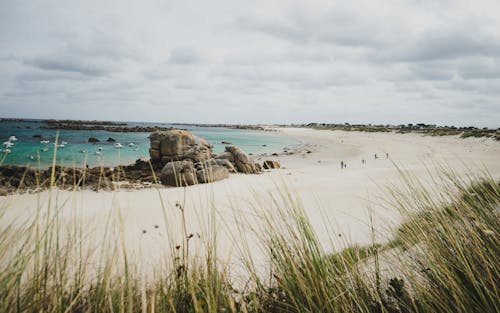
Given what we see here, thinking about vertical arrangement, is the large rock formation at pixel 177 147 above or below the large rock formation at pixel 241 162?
above

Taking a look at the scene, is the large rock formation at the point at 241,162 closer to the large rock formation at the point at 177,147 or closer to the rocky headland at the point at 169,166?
the rocky headland at the point at 169,166

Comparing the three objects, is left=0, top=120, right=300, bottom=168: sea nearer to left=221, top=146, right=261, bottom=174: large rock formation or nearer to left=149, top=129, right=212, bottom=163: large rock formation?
left=149, top=129, right=212, bottom=163: large rock formation

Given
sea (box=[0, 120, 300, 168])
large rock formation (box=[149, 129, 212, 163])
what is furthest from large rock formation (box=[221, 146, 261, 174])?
sea (box=[0, 120, 300, 168])

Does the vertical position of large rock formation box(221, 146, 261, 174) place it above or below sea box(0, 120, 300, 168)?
above

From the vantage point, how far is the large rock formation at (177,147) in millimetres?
14740

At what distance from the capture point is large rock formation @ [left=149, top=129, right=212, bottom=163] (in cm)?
1474

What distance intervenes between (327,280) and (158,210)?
634 centimetres

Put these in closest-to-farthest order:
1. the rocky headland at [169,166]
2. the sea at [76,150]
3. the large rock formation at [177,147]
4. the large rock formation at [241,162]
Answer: the rocky headland at [169,166] < the large rock formation at [177,147] < the large rock formation at [241,162] < the sea at [76,150]

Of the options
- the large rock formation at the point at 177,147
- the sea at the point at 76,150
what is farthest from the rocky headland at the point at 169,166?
the sea at the point at 76,150

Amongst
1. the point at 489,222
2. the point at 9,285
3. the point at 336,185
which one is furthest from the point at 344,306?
the point at 336,185

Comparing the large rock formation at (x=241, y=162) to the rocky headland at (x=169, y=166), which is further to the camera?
the large rock formation at (x=241, y=162)

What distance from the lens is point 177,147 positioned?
1510cm

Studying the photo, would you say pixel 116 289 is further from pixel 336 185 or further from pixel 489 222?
pixel 336 185

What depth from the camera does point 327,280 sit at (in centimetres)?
187
